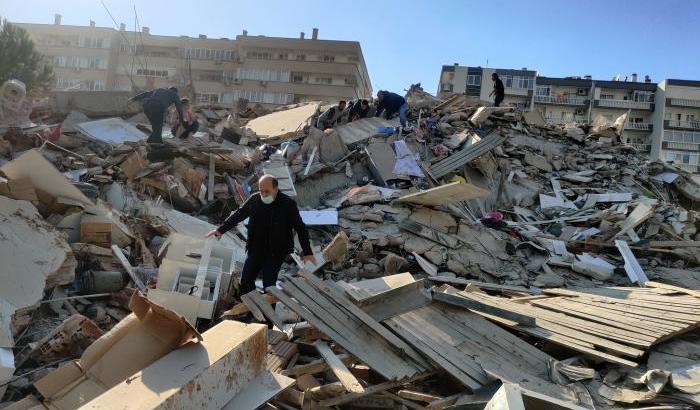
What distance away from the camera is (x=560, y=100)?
5347cm

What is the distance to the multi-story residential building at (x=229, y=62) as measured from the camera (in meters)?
49.4

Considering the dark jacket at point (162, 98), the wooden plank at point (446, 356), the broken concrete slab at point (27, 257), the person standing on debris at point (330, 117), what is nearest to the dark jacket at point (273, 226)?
the wooden plank at point (446, 356)

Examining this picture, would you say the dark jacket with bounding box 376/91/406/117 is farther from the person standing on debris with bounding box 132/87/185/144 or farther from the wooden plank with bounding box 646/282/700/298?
the wooden plank with bounding box 646/282/700/298

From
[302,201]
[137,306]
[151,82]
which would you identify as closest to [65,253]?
[137,306]

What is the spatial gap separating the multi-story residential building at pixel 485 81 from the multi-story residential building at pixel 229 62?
8.87m

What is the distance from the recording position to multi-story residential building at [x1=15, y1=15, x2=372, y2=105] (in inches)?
1944

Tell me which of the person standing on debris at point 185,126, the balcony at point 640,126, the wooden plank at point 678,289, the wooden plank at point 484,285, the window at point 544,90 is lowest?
the wooden plank at point 484,285

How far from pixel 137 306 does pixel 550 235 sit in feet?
24.7

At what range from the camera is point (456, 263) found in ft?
25.2

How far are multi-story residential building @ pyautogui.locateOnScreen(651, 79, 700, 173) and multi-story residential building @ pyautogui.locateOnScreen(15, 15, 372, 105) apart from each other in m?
29.4

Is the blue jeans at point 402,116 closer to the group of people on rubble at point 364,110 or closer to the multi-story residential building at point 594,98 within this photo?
the group of people on rubble at point 364,110

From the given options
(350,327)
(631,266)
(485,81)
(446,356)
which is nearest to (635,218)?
(631,266)

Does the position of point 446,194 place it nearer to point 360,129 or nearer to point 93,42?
point 360,129

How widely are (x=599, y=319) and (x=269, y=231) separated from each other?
3.07 meters
